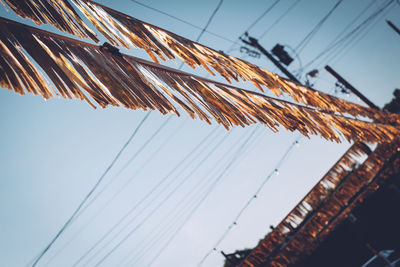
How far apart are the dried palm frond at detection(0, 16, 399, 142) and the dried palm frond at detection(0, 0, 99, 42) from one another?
100mm

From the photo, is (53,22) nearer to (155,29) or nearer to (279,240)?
(155,29)

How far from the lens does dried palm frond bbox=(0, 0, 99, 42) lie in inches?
51.1

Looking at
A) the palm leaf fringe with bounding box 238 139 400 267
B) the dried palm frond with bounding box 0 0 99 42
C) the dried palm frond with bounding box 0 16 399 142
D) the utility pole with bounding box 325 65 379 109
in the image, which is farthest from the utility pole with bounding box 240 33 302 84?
the dried palm frond with bounding box 0 0 99 42

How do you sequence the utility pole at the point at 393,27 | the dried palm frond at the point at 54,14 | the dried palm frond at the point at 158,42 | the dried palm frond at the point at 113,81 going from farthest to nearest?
the utility pole at the point at 393,27
the dried palm frond at the point at 158,42
the dried palm frond at the point at 54,14
the dried palm frond at the point at 113,81

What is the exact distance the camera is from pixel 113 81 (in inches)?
52.9

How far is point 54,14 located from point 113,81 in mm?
638

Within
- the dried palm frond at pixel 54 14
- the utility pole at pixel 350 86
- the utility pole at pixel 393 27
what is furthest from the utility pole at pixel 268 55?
the dried palm frond at pixel 54 14

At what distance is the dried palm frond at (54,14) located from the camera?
51.1 inches

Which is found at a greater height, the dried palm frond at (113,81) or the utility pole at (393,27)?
the utility pole at (393,27)

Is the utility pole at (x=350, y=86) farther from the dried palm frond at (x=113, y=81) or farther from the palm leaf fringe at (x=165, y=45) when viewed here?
the dried palm frond at (x=113, y=81)

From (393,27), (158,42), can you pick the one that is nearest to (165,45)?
(158,42)

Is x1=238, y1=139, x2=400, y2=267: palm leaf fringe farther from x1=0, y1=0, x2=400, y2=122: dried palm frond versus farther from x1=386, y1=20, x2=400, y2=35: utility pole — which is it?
x1=386, y1=20, x2=400, y2=35: utility pole

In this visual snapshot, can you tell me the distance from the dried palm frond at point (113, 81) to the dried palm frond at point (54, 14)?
100 millimetres

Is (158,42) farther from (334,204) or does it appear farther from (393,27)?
(393,27)
